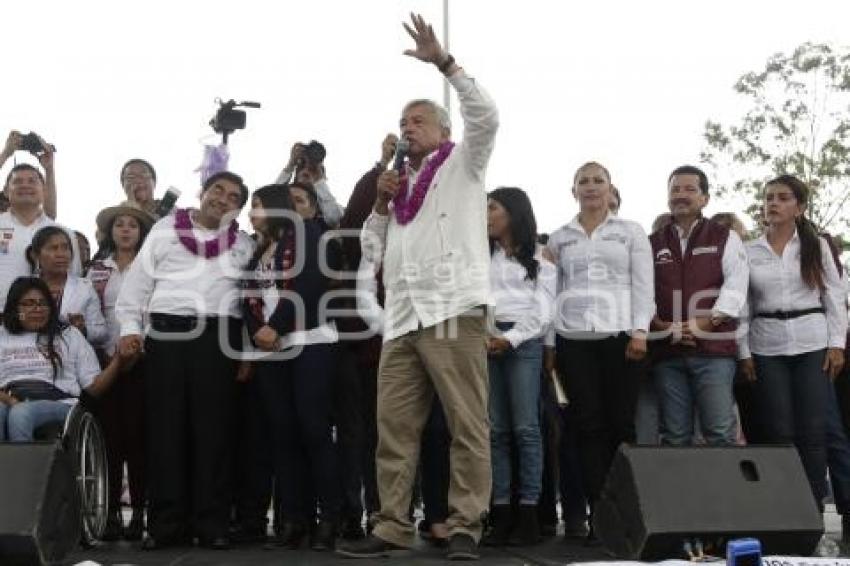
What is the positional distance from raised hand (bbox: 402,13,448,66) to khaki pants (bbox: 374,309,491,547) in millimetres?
1008

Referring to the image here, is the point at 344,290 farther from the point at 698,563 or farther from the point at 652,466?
the point at 698,563

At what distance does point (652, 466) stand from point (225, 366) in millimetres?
2005

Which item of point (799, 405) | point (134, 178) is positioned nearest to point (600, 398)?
point (799, 405)

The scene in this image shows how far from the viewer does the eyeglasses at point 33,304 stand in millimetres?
5598

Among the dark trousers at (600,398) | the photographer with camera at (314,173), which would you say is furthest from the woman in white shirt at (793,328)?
the photographer with camera at (314,173)

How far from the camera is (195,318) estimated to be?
5355 millimetres

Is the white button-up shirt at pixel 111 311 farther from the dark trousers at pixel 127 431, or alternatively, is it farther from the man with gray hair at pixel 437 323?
the man with gray hair at pixel 437 323

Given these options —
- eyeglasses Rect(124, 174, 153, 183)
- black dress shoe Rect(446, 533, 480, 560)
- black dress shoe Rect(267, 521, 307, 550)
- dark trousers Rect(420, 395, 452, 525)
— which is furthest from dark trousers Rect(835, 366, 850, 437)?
eyeglasses Rect(124, 174, 153, 183)

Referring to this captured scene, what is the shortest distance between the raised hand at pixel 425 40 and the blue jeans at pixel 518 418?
1514 millimetres

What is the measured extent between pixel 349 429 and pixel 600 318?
4.13 feet

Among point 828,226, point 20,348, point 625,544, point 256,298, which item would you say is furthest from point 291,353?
point 828,226

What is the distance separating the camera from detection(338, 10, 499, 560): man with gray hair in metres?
4.72

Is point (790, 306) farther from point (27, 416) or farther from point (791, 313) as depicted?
point (27, 416)

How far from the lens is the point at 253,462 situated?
222 inches
